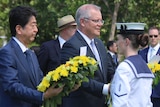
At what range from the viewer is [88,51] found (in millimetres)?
6242

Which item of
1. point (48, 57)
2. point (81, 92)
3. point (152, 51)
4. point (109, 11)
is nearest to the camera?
point (81, 92)

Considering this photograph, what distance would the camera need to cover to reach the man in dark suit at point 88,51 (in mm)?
6152

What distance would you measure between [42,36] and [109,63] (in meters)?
17.6

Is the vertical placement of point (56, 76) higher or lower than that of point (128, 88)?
higher

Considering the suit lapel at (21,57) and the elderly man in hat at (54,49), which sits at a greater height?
the suit lapel at (21,57)

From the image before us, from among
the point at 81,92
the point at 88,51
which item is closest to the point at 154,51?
the point at 88,51

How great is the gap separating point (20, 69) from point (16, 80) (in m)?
0.14

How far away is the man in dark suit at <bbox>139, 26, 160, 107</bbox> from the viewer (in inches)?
352

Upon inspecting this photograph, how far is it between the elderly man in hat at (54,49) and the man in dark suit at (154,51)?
1.73m

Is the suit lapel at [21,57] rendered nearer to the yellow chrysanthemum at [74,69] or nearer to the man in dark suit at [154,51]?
the yellow chrysanthemum at [74,69]

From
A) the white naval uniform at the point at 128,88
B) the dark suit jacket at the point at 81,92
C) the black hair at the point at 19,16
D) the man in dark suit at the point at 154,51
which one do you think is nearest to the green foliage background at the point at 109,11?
the man in dark suit at the point at 154,51

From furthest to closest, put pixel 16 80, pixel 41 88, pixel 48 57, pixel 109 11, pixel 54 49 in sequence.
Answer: pixel 109 11 → pixel 54 49 → pixel 48 57 → pixel 41 88 → pixel 16 80

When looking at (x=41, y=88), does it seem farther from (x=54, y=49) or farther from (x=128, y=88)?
(x=54, y=49)

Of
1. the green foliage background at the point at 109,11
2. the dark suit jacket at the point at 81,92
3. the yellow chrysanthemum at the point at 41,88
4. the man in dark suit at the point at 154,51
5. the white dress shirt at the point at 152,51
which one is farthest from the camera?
the green foliage background at the point at 109,11
